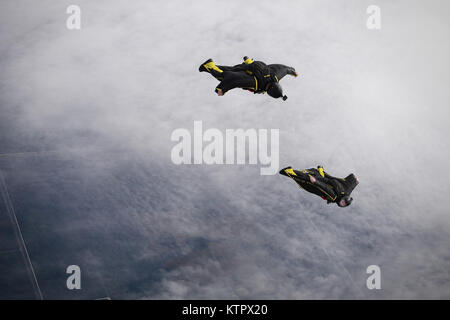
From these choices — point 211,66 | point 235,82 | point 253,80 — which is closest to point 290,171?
point 253,80

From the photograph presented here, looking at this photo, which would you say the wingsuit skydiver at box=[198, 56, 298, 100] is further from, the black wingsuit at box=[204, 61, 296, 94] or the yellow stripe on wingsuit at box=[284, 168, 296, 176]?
the yellow stripe on wingsuit at box=[284, 168, 296, 176]

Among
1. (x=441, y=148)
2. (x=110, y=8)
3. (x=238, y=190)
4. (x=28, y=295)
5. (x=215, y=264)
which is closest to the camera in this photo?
(x=28, y=295)

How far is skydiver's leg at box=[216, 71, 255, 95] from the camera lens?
129 ft

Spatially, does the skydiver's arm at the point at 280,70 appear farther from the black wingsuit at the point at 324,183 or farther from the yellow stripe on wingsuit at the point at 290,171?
the black wingsuit at the point at 324,183

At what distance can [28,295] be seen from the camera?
34688 mm

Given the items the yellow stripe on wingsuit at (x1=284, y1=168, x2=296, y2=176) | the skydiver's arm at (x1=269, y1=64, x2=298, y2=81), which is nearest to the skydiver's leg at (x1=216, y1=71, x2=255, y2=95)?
the skydiver's arm at (x1=269, y1=64, x2=298, y2=81)

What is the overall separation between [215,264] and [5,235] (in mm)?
10546

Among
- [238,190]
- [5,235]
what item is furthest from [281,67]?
[5,235]

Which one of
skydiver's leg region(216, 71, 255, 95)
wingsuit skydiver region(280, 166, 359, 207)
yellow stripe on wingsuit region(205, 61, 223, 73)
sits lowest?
wingsuit skydiver region(280, 166, 359, 207)

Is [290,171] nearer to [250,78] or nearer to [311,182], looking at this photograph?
[311,182]

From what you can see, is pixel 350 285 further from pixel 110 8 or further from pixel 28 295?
pixel 110 8

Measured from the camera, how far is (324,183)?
124 feet

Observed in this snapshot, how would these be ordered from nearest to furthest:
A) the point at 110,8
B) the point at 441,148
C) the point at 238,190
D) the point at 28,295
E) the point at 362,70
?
the point at 28,295, the point at 238,190, the point at 441,148, the point at 362,70, the point at 110,8

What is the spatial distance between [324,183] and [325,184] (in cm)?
9
